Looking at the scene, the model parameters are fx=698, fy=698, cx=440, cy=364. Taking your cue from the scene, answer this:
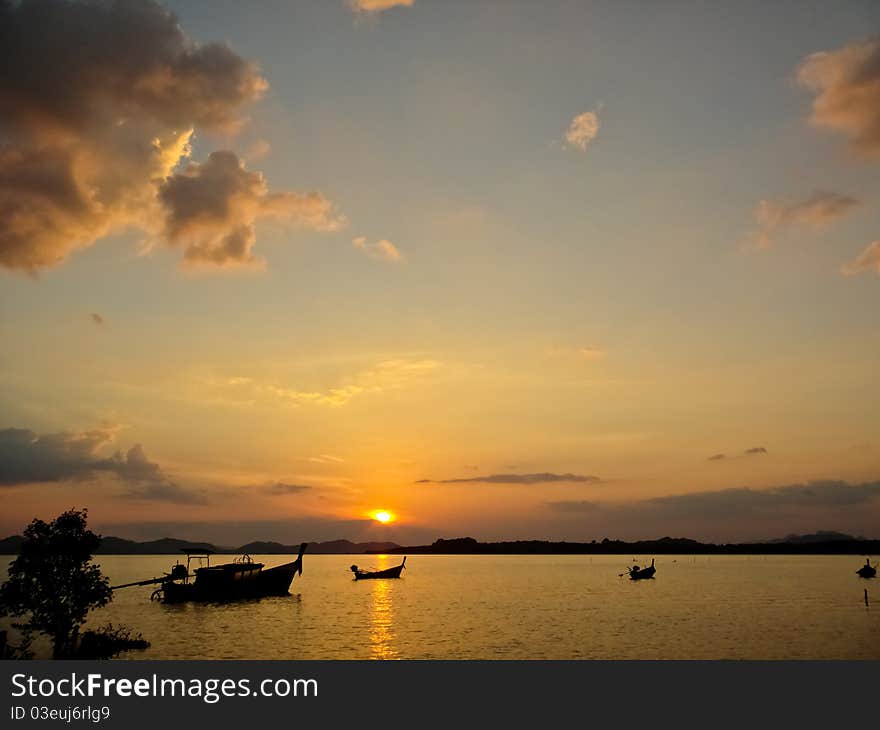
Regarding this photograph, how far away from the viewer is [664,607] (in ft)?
322

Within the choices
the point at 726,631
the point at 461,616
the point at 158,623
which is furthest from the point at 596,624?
the point at 158,623

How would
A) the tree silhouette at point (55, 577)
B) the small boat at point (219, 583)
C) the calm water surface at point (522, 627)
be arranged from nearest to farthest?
→ the tree silhouette at point (55, 577) → the calm water surface at point (522, 627) → the small boat at point (219, 583)

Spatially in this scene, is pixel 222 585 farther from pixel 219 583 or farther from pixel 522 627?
pixel 522 627

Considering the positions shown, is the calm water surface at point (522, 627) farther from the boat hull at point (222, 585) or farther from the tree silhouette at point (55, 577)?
the tree silhouette at point (55, 577)

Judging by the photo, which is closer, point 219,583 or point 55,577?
point 55,577

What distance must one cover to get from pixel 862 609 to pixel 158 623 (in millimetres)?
88012

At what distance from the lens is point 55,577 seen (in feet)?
129

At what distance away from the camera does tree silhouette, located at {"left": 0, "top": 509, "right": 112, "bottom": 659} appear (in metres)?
38.9

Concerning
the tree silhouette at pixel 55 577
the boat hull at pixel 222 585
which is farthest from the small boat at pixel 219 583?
the tree silhouette at pixel 55 577

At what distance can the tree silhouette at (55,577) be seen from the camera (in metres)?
38.9

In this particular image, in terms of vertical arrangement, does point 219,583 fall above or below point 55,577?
below

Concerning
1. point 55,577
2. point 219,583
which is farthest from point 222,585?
point 55,577
